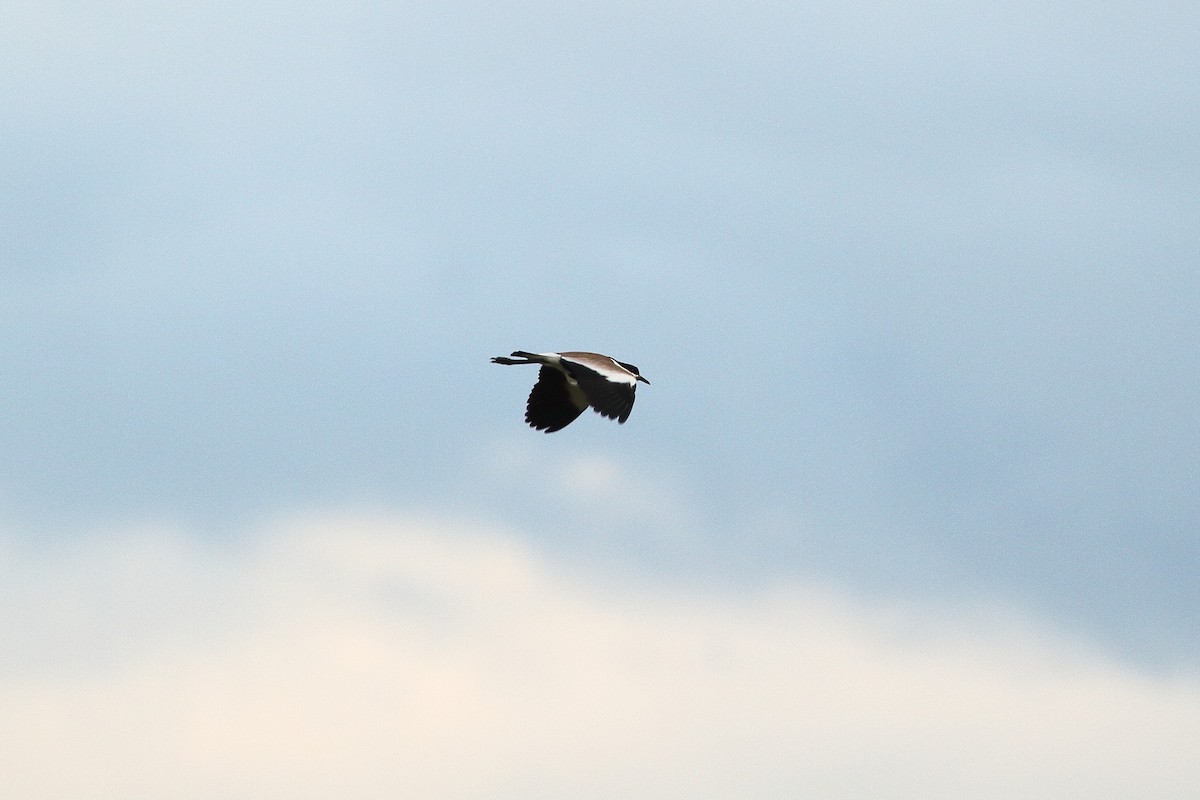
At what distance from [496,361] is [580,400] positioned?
3562mm

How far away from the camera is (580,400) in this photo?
5644cm

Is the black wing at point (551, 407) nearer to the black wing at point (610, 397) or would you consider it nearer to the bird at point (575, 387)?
the bird at point (575, 387)

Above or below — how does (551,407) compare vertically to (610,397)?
above

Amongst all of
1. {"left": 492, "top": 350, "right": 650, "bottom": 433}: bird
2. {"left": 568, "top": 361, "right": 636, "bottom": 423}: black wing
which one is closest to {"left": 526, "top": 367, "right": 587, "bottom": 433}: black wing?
{"left": 492, "top": 350, "right": 650, "bottom": 433}: bird

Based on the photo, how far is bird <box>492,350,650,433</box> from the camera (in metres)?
49.8

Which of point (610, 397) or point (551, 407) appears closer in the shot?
point (610, 397)

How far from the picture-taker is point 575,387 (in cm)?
5609

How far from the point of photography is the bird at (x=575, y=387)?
164 ft

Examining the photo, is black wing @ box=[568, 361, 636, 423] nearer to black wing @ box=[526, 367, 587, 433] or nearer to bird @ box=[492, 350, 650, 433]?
bird @ box=[492, 350, 650, 433]

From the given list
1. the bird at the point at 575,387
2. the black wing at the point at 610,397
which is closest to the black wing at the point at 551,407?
the bird at the point at 575,387

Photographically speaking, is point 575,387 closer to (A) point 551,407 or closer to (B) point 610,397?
(A) point 551,407

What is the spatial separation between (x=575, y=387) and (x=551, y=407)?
102cm

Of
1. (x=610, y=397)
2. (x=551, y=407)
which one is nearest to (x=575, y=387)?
(x=551, y=407)

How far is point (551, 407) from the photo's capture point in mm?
56656
